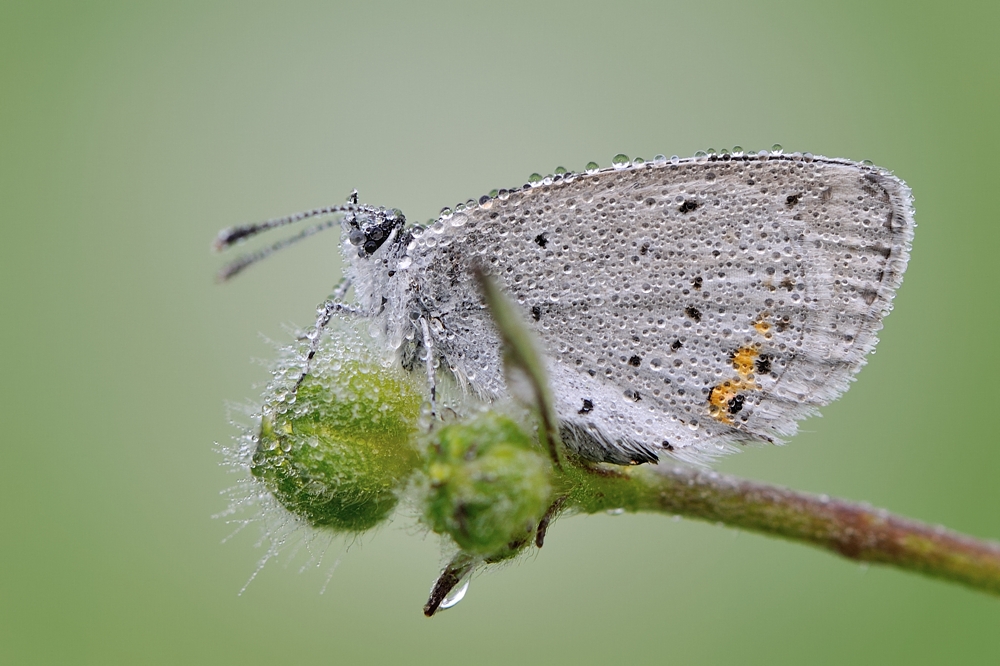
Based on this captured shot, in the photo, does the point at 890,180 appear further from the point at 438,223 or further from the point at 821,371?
the point at 438,223

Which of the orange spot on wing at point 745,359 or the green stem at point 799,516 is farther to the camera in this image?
the orange spot on wing at point 745,359

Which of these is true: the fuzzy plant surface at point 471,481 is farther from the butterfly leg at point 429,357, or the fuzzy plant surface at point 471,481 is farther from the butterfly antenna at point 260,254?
the butterfly antenna at point 260,254

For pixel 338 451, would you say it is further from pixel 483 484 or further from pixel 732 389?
pixel 732 389

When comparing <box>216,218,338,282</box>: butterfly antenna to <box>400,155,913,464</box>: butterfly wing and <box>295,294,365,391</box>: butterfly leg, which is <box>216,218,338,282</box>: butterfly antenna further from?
<box>400,155,913,464</box>: butterfly wing

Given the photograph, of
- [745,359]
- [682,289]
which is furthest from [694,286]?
[745,359]

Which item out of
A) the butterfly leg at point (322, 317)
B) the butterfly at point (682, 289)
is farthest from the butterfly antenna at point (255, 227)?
the butterfly leg at point (322, 317)

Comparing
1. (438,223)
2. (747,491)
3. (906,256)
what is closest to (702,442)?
(747,491)
